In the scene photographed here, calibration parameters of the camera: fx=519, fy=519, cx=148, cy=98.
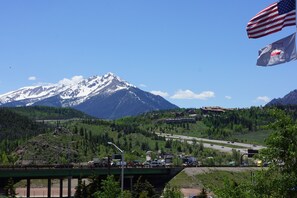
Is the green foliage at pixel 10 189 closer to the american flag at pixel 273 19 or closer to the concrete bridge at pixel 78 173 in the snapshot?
the concrete bridge at pixel 78 173

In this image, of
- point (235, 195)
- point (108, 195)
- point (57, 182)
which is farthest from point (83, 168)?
point (235, 195)

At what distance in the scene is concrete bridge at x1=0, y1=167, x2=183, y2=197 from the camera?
419 ft

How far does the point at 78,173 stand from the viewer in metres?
140

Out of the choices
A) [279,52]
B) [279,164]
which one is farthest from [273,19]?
[279,164]

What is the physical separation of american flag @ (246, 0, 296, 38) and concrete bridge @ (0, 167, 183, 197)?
246 feet

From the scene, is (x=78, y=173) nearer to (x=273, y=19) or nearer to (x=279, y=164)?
(x=273, y=19)

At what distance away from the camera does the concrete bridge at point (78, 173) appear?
128m

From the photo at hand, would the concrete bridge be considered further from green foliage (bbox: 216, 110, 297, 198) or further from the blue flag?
green foliage (bbox: 216, 110, 297, 198)

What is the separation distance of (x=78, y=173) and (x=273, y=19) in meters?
113

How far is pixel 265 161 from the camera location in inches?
1145

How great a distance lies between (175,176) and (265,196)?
13427cm

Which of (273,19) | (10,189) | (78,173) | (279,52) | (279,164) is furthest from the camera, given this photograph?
(78,173)

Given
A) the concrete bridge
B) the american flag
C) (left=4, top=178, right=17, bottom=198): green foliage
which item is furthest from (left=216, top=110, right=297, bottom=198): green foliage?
(left=4, top=178, right=17, bottom=198): green foliage

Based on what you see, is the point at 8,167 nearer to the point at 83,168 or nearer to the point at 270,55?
the point at 83,168
